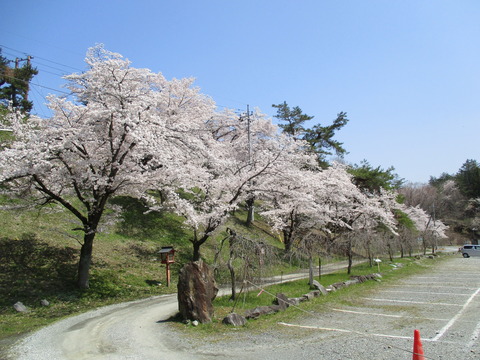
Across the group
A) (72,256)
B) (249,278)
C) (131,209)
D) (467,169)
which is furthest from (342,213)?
(467,169)

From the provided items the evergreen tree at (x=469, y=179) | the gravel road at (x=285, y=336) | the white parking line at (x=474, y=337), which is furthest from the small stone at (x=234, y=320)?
the evergreen tree at (x=469, y=179)

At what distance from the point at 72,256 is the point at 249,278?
365 inches

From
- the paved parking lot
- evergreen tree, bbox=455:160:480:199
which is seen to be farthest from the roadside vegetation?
evergreen tree, bbox=455:160:480:199

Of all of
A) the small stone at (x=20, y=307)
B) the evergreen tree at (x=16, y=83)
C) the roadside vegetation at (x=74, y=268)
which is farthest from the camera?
the evergreen tree at (x=16, y=83)

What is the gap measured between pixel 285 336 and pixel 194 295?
9.36ft

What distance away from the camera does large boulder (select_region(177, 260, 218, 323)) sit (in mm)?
9578

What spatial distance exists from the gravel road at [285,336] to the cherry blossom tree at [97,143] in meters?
4.38

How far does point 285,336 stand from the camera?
27.5ft

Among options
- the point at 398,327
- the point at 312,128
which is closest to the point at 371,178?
the point at 312,128

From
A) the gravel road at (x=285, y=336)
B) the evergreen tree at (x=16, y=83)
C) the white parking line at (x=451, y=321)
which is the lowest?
the white parking line at (x=451, y=321)

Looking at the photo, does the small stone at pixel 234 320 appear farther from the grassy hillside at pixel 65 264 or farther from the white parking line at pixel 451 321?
the white parking line at pixel 451 321

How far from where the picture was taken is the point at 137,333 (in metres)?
8.66

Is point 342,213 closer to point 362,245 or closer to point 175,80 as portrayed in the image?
point 362,245

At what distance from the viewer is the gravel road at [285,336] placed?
278 inches
